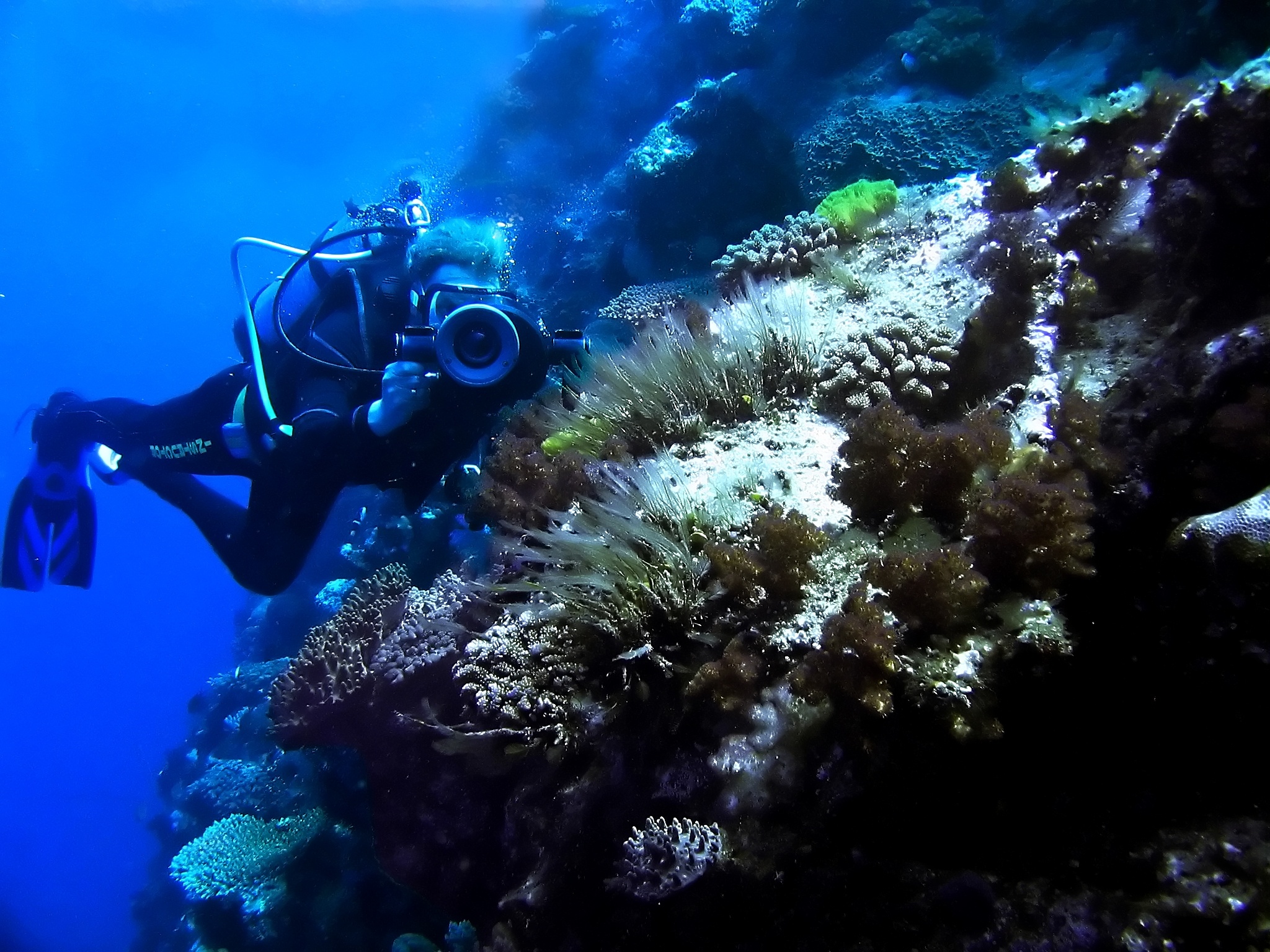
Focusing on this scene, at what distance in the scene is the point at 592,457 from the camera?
11.9ft

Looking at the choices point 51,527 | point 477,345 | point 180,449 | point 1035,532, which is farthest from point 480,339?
point 51,527

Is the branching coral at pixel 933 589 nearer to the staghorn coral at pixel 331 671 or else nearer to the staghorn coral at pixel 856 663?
the staghorn coral at pixel 856 663

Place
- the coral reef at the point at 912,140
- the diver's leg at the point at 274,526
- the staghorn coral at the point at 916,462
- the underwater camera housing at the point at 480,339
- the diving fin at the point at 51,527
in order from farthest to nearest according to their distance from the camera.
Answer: the diving fin at the point at 51,527, the coral reef at the point at 912,140, the diver's leg at the point at 274,526, the underwater camera housing at the point at 480,339, the staghorn coral at the point at 916,462

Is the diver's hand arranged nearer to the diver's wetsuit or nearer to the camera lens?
the diver's wetsuit

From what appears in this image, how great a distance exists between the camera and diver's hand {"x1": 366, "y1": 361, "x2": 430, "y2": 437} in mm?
4594

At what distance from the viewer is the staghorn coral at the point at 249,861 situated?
6543 millimetres

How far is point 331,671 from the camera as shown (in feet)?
14.6

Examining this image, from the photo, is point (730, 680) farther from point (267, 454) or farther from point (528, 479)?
point (267, 454)

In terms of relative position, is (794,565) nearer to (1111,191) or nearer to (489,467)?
(489,467)

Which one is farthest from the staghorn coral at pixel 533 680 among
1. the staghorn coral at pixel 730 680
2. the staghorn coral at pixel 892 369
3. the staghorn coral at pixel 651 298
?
the staghorn coral at pixel 651 298

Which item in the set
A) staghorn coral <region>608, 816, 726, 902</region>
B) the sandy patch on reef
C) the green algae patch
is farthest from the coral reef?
staghorn coral <region>608, 816, 726, 902</region>

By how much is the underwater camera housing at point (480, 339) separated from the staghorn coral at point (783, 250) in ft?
4.74

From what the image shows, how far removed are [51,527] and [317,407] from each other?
497 centimetres

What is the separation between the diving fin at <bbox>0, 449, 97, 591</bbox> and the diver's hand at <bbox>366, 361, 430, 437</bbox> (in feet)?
15.6
